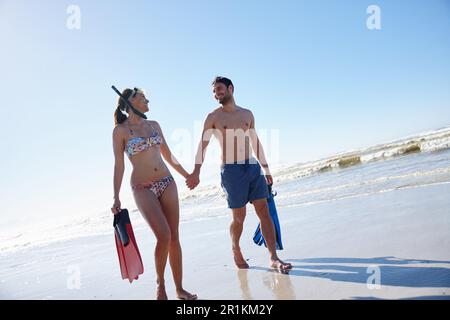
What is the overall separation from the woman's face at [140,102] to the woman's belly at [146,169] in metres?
0.47

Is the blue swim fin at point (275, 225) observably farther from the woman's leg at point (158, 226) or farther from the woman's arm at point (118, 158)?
the woman's arm at point (118, 158)

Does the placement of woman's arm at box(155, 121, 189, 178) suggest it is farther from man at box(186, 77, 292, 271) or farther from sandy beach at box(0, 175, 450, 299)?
sandy beach at box(0, 175, 450, 299)

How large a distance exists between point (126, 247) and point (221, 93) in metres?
2.03

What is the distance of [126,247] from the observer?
3.56m

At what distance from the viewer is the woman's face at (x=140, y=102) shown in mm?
3752

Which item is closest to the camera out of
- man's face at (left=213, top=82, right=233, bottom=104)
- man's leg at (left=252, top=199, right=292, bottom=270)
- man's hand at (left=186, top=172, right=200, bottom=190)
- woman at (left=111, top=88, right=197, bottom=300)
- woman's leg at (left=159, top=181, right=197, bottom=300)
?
woman at (left=111, top=88, right=197, bottom=300)

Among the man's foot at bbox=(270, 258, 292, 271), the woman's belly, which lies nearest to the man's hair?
the woman's belly

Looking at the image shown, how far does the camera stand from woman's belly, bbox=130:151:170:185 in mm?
3568

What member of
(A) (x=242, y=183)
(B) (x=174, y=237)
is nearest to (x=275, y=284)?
(B) (x=174, y=237)

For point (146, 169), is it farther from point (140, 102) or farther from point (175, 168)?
point (140, 102)

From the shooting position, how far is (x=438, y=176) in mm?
7887
